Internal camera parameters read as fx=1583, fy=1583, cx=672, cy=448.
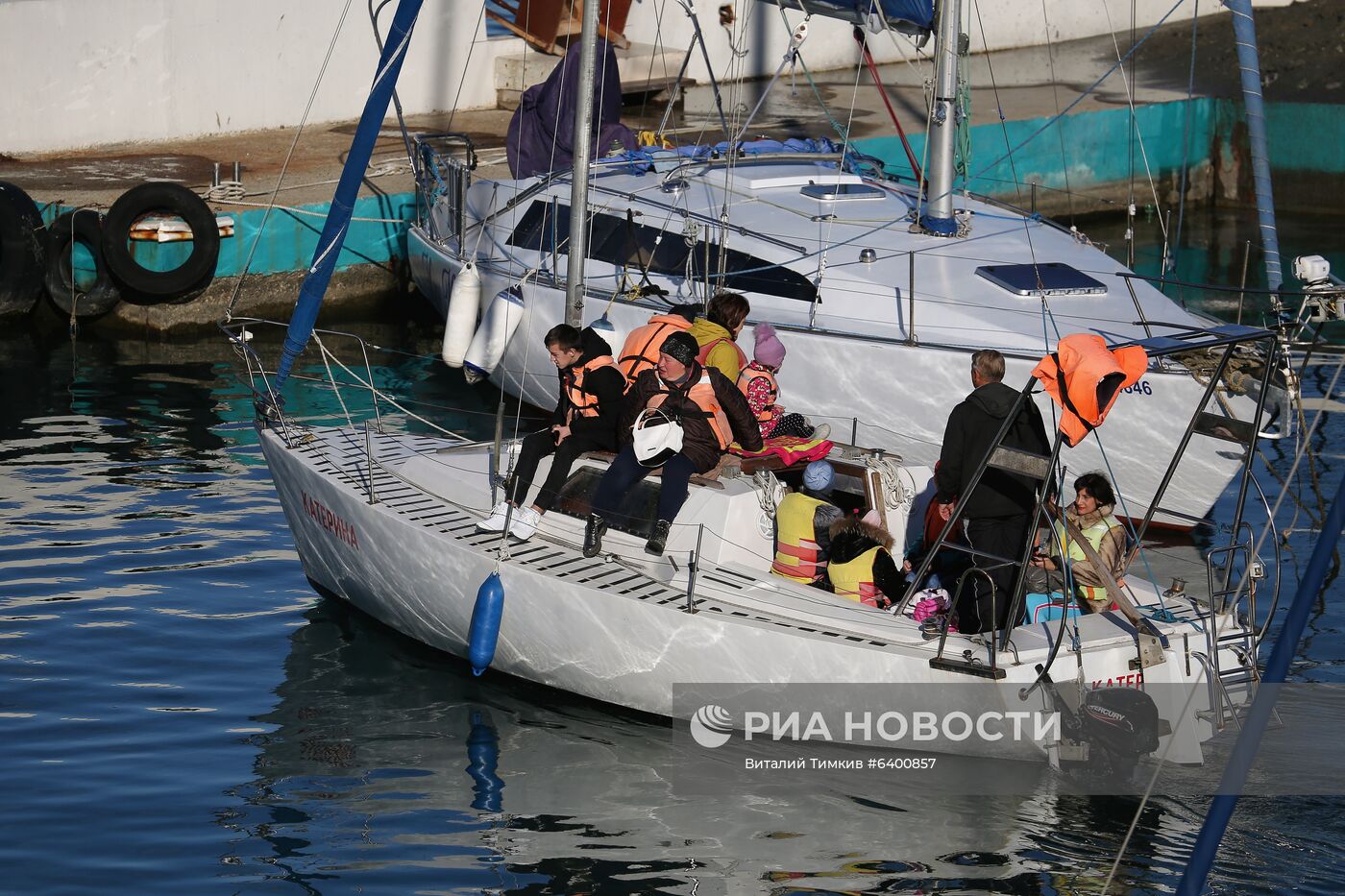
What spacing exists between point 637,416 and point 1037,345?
351 cm

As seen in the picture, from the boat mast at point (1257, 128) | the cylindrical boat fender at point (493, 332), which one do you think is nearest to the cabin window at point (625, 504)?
the cylindrical boat fender at point (493, 332)

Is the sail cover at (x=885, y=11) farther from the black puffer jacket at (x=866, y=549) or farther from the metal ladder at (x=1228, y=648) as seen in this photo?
the metal ladder at (x=1228, y=648)

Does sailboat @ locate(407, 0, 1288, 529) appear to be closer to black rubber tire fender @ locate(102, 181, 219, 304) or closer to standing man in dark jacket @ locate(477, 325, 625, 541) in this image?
standing man in dark jacket @ locate(477, 325, 625, 541)

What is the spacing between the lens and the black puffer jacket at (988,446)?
23.2ft

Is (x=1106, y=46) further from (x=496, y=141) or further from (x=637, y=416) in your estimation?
(x=637, y=416)

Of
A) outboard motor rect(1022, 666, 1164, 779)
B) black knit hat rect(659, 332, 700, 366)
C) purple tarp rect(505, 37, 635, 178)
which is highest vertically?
purple tarp rect(505, 37, 635, 178)

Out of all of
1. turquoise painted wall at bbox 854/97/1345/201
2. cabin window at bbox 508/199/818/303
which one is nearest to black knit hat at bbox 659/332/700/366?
cabin window at bbox 508/199/818/303

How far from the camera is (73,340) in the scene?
14141mm

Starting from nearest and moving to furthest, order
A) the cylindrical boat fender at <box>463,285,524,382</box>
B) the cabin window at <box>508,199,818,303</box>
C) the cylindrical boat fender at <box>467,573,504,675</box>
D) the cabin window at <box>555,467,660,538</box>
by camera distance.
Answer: the cylindrical boat fender at <box>467,573,504,675</box>
the cabin window at <box>555,467,660,538</box>
the cabin window at <box>508,199,818,303</box>
the cylindrical boat fender at <box>463,285,524,382</box>

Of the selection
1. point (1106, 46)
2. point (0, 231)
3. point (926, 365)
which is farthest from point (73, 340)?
point (1106, 46)

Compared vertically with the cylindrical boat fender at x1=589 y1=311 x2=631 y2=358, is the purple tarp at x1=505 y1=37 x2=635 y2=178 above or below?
above

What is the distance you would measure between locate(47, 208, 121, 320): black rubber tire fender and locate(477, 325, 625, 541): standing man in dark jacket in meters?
7.54

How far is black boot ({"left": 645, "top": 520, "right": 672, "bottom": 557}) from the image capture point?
768cm

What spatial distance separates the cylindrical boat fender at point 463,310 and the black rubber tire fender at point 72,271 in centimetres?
405
